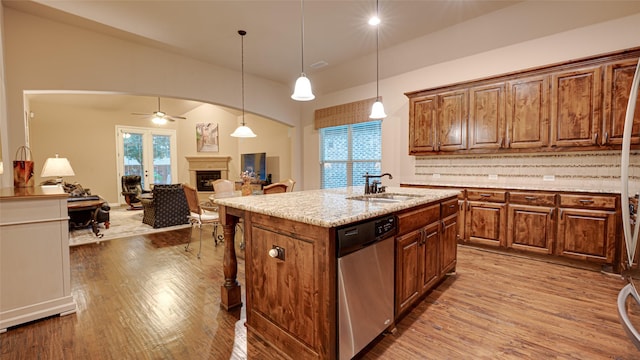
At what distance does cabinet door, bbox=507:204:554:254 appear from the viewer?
326 centimetres

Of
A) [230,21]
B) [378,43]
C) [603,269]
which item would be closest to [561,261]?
[603,269]

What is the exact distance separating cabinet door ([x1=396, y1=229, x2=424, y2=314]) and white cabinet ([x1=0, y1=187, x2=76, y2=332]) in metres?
2.68

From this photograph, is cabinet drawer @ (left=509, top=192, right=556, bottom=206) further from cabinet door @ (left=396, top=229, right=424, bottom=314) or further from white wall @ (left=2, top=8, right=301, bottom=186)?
white wall @ (left=2, top=8, right=301, bottom=186)

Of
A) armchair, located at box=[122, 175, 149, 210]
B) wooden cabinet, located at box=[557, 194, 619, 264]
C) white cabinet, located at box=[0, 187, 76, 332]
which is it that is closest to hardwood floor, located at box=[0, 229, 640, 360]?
white cabinet, located at box=[0, 187, 76, 332]

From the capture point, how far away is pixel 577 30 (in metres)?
3.32

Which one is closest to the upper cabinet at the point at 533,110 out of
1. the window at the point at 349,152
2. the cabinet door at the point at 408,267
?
the window at the point at 349,152

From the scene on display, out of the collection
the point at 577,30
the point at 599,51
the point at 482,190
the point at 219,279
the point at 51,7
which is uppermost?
the point at 51,7

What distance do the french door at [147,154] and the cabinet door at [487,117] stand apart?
9.23 meters

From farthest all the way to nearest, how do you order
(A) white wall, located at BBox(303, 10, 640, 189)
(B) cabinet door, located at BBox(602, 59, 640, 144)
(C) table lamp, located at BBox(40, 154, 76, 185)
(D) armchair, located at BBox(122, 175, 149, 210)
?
(D) armchair, located at BBox(122, 175, 149, 210), (C) table lamp, located at BBox(40, 154, 76, 185), (A) white wall, located at BBox(303, 10, 640, 189), (B) cabinet door, located at BBox(602, 59, 640, 144)

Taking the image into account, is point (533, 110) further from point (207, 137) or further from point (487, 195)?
point (207, 137)

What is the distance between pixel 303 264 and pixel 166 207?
480 cm

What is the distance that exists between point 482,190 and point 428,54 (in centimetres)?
227

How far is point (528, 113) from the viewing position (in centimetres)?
346

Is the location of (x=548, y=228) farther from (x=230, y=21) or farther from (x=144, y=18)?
(x=144, y=18)
